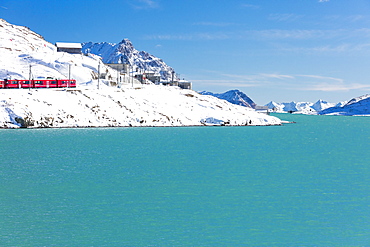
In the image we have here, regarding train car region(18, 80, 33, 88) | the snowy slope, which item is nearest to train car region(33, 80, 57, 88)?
train car region(18, 80, 33, 88)

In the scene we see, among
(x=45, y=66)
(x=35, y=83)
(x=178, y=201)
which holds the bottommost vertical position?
(x=178, y=201)

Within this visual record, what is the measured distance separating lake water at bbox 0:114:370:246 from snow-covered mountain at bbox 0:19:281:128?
51562 mm

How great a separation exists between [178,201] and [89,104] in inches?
3649

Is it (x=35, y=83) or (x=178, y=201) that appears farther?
(x=35, y=83)

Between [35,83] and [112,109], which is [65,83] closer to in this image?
[35,83]

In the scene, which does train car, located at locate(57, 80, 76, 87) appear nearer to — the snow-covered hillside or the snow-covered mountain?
the snow-covered mountain

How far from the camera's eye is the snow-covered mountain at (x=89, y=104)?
10825 cm

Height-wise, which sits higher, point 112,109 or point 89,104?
point 89,104

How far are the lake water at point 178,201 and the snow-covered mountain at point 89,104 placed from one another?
2030 inches

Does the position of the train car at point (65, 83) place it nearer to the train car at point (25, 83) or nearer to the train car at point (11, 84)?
the train car at point (25, 83)

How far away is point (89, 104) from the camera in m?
119

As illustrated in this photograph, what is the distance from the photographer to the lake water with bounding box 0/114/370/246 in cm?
2381

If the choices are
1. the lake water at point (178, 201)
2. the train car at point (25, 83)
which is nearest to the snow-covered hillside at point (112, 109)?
the train car at point (25, 83)

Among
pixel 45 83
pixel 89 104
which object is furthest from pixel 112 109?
pixel 45 83
